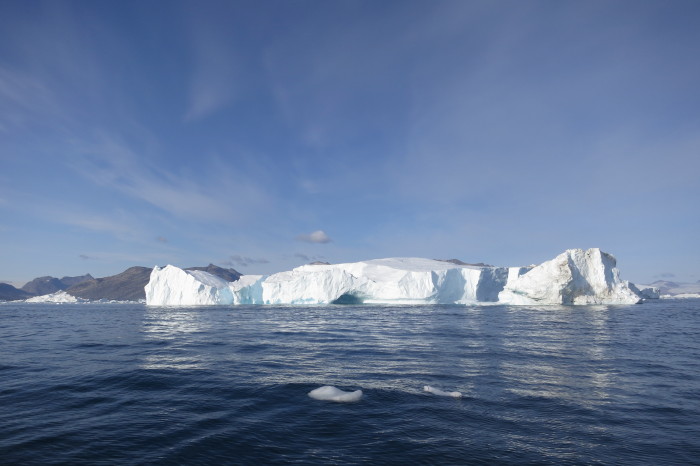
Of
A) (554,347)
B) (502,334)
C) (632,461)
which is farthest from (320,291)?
(632,461)

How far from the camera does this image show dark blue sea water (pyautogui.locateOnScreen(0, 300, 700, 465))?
539 cm

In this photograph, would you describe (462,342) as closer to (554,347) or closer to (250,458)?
(554,347)

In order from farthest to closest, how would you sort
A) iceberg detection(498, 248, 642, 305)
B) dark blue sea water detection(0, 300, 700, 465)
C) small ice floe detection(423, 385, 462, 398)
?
iceberg detection(498, 248, 642, 305) → small ice floe detection(423, 385, 462, 398) → dark blue sea water detection(0, 300, 700, 465)

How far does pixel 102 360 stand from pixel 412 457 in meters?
11.9

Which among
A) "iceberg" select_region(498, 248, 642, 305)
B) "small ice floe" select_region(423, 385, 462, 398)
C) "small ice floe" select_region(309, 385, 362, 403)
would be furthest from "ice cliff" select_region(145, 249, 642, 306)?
"small ice floe" select_region(309, 385, 362, 403)

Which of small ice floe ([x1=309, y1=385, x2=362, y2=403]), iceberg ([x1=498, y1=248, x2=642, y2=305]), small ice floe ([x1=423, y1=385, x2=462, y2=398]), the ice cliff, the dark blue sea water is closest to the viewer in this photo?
the dark blue sea water

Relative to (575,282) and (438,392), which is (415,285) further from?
(438,392)

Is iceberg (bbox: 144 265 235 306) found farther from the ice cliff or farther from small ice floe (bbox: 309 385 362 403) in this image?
small ice floe (bbox: 309 385 362 403)

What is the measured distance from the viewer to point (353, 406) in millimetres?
7531

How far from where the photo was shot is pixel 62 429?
20.4ft

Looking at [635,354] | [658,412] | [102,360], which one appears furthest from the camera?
[635,354]

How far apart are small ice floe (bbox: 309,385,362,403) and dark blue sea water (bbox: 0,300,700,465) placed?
0.27 meters

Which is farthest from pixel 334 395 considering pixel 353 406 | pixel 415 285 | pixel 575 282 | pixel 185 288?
pixel 185 288

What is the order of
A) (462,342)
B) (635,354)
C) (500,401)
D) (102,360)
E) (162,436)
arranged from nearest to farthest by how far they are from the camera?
(162,436) → (500,401) → (102,360) → (635,354) → (462,342)
